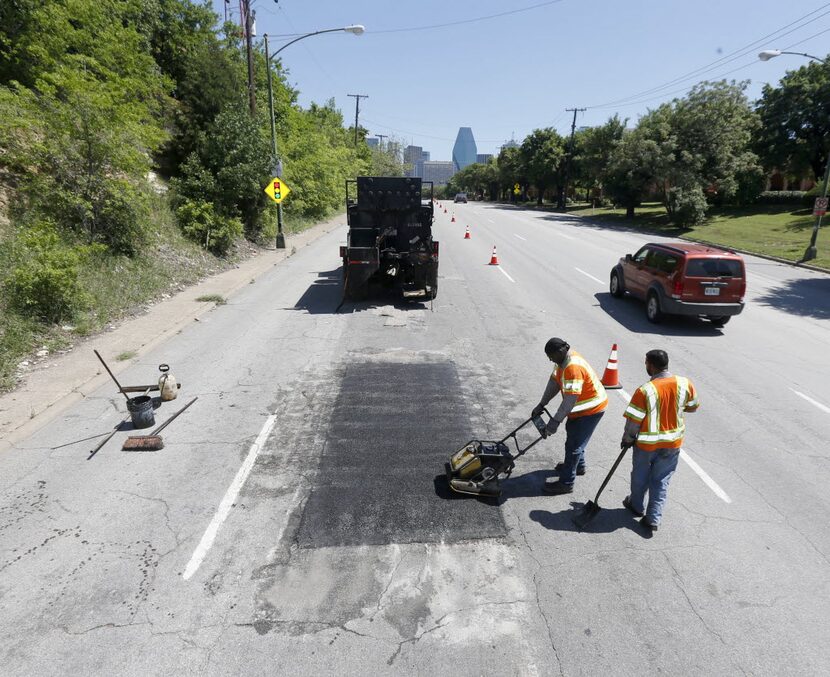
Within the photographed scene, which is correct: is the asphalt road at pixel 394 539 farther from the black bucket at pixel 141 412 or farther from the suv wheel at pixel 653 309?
the suv wheel at pixel 653 309

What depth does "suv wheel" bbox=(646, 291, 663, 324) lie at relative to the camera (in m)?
11.5

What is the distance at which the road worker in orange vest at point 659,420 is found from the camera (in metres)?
4.50

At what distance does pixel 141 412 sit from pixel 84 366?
285 centimetres

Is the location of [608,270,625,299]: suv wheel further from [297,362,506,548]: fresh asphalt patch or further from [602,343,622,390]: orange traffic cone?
[297,362,506,548]: fresh asphalt patch

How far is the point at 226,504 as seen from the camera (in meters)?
5.04

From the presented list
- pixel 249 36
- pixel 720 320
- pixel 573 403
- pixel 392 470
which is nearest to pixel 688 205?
pixel 720 320

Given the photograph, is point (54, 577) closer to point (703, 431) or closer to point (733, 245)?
point (703, 431)

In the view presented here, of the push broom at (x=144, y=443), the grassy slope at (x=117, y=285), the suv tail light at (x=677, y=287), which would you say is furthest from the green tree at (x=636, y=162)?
the push broom at (x=144, y=443)

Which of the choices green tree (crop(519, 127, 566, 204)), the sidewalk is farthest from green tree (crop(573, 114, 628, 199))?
the sidewalk

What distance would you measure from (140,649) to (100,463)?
296 centimetres

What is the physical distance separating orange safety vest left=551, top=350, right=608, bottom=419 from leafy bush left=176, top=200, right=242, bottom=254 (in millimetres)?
15843

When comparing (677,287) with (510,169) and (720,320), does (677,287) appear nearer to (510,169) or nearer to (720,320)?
(720,320)

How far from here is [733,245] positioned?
2697cm

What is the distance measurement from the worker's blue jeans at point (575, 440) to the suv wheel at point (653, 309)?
24.4 feet
